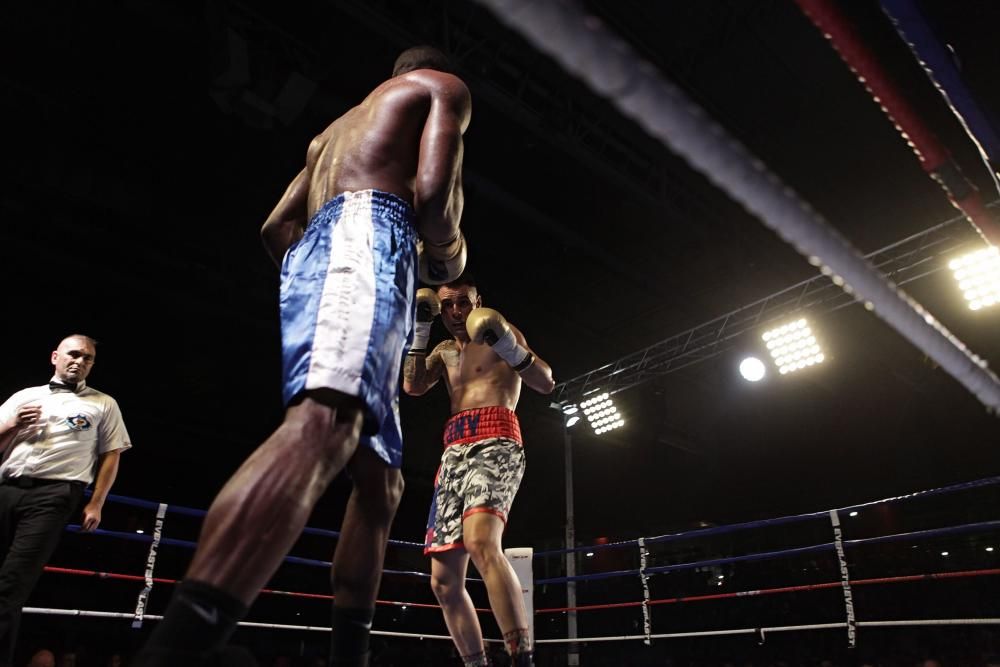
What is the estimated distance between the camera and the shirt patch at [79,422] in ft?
8.88

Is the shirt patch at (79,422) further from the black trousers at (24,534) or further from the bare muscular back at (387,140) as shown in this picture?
the bare muscular back at (387,140)

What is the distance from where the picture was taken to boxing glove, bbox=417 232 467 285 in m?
1.35

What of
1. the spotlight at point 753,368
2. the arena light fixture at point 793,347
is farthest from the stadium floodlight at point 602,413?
Result: the arena light fixture at point 793,347

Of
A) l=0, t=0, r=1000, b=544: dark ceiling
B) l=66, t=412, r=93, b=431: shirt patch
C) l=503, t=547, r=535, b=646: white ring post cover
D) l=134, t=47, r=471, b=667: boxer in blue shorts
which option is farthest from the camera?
l=0, t=0, r=1000, b=544: dark ceiling

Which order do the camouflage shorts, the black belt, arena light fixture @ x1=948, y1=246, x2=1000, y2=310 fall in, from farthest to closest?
arena light fixture @ x1=948, y1=246, x2=1000, y2=310 < the black belt < the camouflage shorts

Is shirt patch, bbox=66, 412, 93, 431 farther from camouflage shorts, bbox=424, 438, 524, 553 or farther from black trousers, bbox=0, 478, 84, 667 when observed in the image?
camouflage shorts, bbox=424, 438, 524, 553

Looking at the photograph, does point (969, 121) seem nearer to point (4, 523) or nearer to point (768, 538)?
point (4, 523)

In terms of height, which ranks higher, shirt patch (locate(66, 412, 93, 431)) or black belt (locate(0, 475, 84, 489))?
shirt patch (locate(66, 412, 93, 431))

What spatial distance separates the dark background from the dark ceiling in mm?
28

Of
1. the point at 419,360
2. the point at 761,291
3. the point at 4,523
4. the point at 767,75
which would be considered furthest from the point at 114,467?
the point at 761,291

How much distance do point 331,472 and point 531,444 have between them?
35.9 feet

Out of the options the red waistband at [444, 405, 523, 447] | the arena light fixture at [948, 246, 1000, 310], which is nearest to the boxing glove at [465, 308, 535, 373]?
the red waistband at [444, 405, 523, 447]

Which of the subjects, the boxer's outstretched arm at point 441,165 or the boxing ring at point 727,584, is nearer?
the boxer's outstretched arm at point 441,165

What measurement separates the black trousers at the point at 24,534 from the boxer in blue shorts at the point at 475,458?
1.41m
